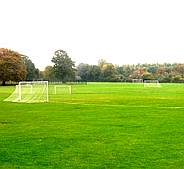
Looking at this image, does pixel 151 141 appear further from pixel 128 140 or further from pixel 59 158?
pixel 59 158

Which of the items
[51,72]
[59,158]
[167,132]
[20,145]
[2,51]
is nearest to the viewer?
[59,158]

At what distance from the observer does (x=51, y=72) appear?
131875mm

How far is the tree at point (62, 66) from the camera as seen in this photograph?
130000 mm

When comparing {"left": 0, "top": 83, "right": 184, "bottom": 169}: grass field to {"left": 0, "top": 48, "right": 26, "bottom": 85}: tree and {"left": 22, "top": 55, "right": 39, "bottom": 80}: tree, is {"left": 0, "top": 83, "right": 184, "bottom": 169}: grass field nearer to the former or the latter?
{"left": 0, "top": 48, "right": 26, "bottom": 85}: tree

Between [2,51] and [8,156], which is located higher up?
[2,51]

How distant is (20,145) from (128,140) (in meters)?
3.30

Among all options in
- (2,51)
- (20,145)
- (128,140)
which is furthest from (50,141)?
(2,51)

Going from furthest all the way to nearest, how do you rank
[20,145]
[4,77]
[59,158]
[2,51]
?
[2,51], [4,77], [20,145], [59,158]

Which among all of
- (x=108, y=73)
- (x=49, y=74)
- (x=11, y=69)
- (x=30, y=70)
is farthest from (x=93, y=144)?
(x=108, y=73)

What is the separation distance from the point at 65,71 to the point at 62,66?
1772 mm

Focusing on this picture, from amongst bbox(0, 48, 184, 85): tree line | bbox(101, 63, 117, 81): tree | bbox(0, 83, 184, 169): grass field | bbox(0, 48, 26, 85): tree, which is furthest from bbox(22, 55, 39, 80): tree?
bbox(0, 83, 184, 169): grass field

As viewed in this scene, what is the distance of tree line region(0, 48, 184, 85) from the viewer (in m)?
99.8

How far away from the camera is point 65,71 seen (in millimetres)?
130000

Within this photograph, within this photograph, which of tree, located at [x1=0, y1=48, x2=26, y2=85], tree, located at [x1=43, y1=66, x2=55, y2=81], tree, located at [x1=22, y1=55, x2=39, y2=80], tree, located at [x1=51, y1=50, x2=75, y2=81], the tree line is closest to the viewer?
tree, located at [x1=0, y1=48, x2=26, y2=85]
